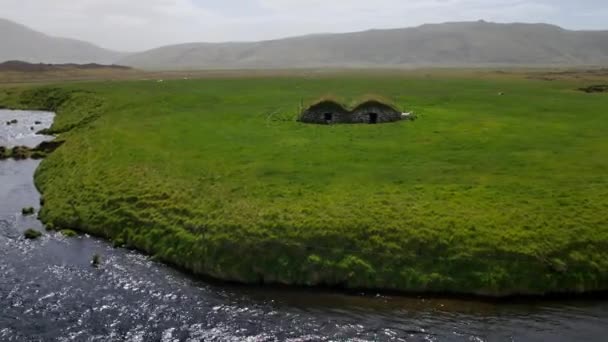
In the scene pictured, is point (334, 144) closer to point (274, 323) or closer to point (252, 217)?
point (252, 217)

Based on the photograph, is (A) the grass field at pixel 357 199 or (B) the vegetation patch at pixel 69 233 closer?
(A) the grass field at pixel 357 199

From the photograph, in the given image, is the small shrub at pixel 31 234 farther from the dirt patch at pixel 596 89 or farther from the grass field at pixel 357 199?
the dirt patch at pixel 596 89

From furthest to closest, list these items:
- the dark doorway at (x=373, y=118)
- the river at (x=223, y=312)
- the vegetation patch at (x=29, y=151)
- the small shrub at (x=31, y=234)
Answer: the dark doorway at (x=373, y=118) → the vegetation patch at (x=29, y=151) → the small shrub at (x=31, y=234) → the river at (x=223, y=312)

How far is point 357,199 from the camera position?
42.5 metres

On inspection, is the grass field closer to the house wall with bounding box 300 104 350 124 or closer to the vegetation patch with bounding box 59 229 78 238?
the vegetation patch with bounding box 59 229 78 238

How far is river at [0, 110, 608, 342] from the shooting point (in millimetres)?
29375

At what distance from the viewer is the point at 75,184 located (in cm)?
5391

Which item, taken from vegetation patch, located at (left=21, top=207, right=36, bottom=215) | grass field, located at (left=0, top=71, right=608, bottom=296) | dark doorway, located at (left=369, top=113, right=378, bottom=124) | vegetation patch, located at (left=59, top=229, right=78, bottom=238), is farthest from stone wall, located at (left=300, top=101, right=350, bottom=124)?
vegetation patch, located at (left=59, top=229, right=78, bottom=238)

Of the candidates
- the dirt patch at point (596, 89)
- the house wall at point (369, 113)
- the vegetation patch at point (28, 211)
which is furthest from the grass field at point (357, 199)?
the dirt patch at point (596, 89)

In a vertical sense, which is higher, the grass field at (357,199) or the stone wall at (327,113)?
the stone wall at (327,113)

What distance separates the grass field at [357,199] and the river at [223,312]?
1.79m

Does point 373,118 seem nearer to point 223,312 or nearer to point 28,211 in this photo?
point 28,211

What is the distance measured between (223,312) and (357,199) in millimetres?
14830

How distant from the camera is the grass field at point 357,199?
35594 millimetres
